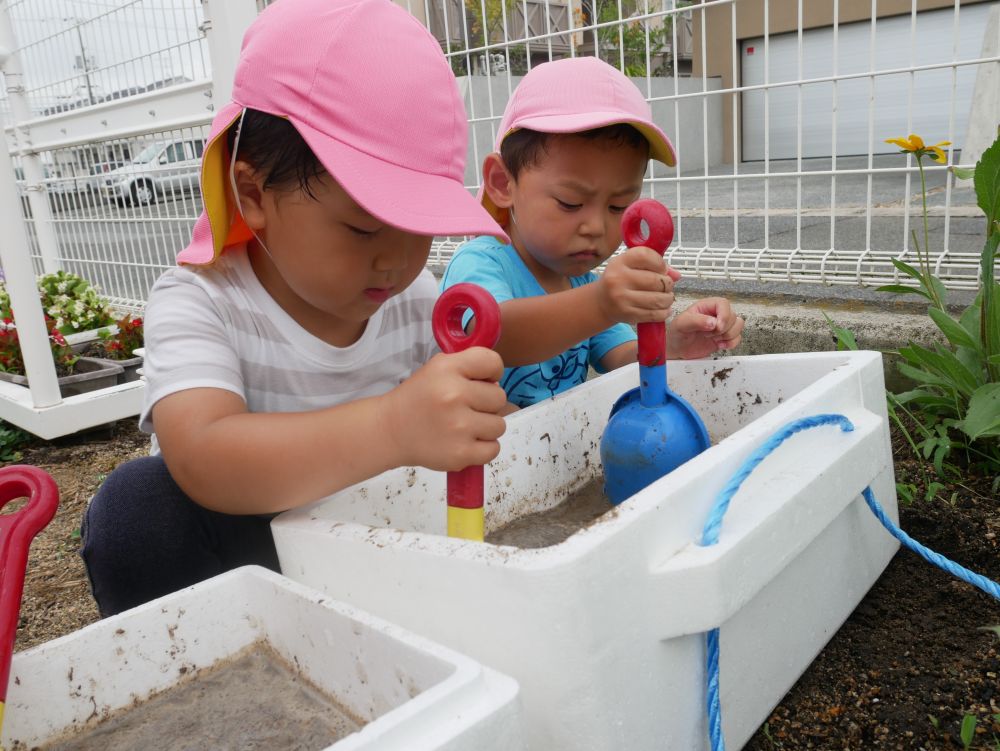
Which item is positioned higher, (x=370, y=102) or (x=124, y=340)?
(x=370, y=102)

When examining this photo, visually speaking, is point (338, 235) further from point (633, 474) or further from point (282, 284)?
point (633, 474)

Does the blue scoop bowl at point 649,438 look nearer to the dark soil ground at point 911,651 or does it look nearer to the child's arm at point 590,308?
the child's arm at point 590,308

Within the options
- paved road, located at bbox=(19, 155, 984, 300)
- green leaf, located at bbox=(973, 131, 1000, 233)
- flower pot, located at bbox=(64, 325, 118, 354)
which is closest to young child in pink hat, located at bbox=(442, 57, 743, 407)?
green leaf, located at bbox=(973, 131, 1000, 233)

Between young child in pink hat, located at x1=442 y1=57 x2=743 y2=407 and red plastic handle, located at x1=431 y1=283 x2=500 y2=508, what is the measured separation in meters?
0.33

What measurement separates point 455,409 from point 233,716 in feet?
0.97

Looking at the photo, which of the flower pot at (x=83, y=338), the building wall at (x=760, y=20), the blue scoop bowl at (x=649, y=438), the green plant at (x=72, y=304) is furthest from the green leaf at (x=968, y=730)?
the green plant at (x=72, y=304)

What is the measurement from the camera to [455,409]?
63 centimetres

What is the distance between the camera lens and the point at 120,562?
94 cm

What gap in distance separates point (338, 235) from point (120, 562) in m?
0.47

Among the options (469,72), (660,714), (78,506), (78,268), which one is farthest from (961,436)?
(78,268)

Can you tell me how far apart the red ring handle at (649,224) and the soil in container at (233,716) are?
533 mm

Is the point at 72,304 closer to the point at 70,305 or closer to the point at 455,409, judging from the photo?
the point at 70,305

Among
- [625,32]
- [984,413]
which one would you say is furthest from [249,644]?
[625,32]

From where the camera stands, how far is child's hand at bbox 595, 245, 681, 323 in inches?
35.4
